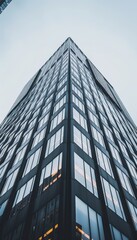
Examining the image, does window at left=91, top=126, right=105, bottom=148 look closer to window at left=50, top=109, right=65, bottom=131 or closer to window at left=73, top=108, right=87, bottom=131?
window at left=73, top=108, right=87, bottom=131

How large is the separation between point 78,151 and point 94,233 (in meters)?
7.48

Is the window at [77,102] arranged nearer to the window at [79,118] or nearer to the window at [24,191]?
the window at [79,118]

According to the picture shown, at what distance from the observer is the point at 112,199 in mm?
19047

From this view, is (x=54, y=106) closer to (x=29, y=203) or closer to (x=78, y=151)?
(x=78, y=151)

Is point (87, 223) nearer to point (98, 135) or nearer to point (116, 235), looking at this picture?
point (116, 235)

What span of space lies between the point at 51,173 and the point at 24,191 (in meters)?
4.15

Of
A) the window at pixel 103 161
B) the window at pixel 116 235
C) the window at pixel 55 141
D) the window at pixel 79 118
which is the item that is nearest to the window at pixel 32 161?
the window at pixel 55 141

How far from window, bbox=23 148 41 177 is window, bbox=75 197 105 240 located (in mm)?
8793

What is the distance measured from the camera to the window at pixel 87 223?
12839 millimetres

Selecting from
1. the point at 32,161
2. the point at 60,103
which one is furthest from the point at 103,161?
the point at 60,103

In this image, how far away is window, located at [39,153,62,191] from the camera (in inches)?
656

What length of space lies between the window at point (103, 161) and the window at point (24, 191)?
772cm

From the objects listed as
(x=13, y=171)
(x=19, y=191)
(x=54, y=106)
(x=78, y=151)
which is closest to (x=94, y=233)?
(x=78, y=151)

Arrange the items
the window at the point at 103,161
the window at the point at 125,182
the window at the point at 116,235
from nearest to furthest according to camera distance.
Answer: the window at the point at 116,235 < the window at the point at 103,161 < the window at the point at 125,182
